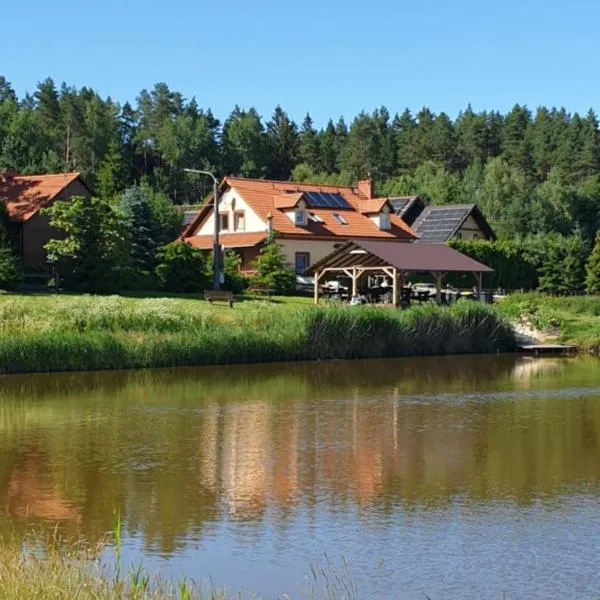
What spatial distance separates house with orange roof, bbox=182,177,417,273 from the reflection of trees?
2413 cm

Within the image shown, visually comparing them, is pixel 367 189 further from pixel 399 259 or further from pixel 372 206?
pixel 399 259

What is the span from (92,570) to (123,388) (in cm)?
2046

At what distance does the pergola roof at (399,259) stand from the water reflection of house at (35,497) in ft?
96.1

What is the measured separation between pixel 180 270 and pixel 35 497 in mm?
32668

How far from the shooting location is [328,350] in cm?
3859

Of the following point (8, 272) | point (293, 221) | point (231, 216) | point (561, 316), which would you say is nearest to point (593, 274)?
point (561, 316)

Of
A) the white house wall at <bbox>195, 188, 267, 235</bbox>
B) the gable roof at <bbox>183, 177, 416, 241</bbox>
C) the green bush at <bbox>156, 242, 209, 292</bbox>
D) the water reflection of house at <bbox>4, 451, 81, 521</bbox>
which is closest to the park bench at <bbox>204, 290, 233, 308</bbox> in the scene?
the green bush at <bbox>156, 242, 209, 292</bbox>

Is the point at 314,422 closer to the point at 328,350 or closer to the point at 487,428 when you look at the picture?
the point at 487,428

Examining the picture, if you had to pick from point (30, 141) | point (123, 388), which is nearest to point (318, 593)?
point (123, 388)

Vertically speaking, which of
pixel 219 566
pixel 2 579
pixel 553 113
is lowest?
pixel 219 566

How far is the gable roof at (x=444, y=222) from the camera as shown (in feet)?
229

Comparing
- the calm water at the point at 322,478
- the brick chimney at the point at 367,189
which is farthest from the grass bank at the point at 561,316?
the brick chimney at the point at 367,189

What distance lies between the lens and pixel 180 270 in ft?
160

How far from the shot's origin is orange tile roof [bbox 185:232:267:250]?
5746 centimetres
